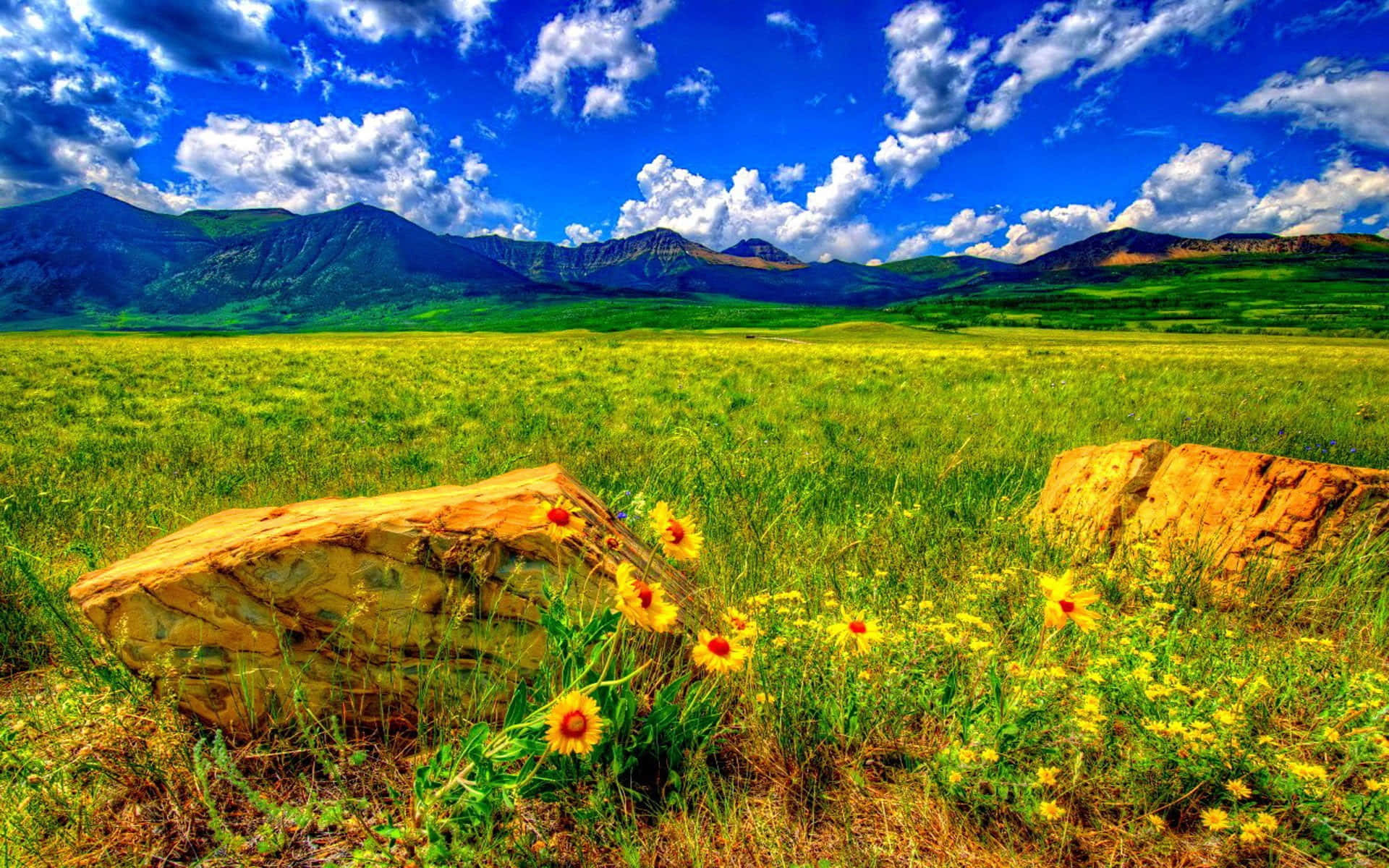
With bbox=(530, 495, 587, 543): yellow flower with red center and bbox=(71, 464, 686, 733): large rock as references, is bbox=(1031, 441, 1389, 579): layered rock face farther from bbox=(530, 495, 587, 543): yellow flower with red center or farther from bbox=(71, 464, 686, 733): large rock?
bbox=(71, 464, 686, 733): large rock

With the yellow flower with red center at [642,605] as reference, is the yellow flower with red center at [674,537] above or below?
above

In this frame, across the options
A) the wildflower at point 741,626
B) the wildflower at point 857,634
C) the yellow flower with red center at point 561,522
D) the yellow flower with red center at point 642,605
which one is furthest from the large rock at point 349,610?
the wildflower at point 857,634

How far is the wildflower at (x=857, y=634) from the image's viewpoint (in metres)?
2.26

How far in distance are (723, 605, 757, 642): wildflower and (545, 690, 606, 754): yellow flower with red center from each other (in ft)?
2.51

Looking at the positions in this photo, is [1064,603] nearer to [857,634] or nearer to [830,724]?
[857,634]

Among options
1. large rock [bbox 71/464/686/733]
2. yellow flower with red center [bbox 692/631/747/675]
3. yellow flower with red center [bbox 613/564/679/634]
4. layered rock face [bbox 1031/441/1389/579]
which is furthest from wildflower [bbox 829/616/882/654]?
layered rock face [bbox 1031/441/1389/579]

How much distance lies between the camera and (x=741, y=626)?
8.14 ft

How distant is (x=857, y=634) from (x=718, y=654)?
0.62m

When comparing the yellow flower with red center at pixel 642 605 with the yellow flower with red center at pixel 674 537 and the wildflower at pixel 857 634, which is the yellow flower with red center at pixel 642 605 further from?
the wildflower at pixel 857 634

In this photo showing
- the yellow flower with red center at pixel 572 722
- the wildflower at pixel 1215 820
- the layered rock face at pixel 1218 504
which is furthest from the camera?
the layered rock face at pixel 1218 504

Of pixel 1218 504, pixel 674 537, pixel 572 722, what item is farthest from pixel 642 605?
pixel 1218 504

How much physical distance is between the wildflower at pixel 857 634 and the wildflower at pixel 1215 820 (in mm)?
1077

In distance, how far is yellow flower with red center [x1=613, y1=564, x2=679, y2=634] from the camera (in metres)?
1.92

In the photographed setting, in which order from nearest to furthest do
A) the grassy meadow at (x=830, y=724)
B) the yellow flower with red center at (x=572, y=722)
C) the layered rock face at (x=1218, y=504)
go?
1. the yellow flower with red center at (x=572, y=722)
2. the grassy meadow at (x=830, y=724)
3. the layered rock face at (x=1218, y=504)
